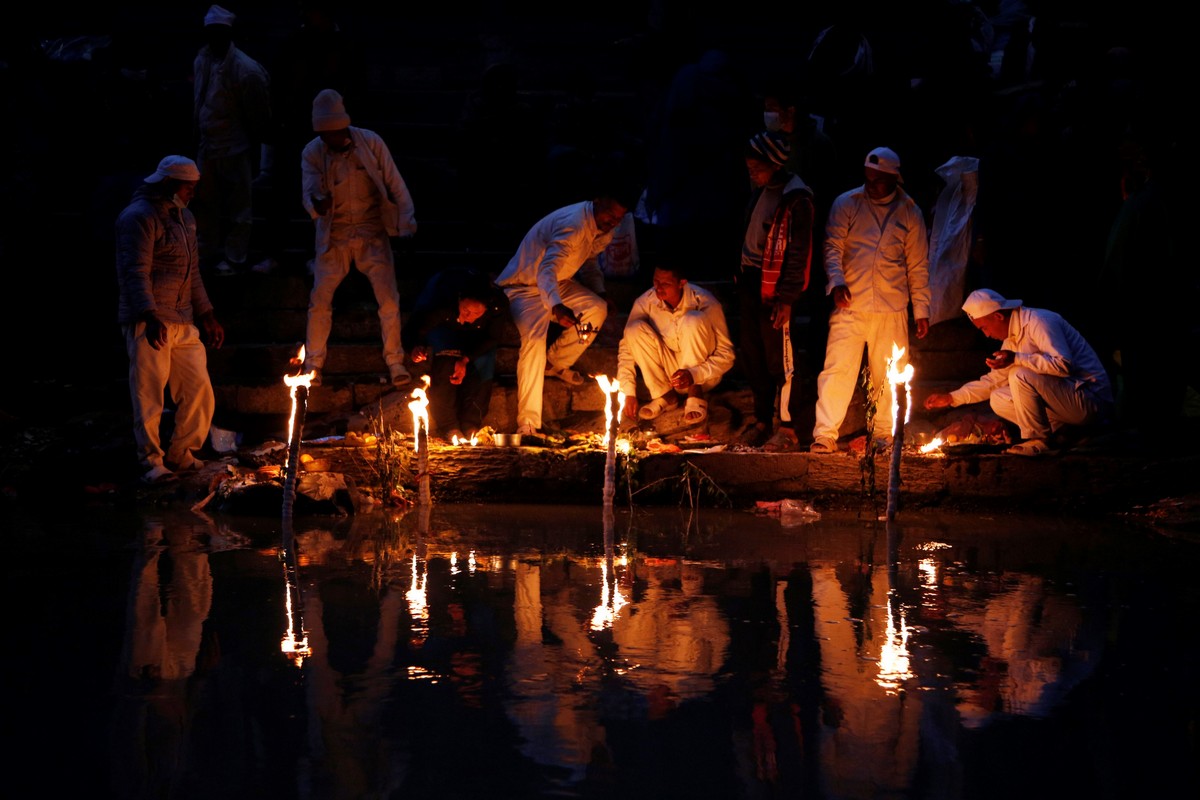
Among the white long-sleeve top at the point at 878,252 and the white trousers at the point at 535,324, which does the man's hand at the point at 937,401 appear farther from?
the white trousers at the point at 535,324

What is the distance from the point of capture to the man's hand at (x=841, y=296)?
374 inches

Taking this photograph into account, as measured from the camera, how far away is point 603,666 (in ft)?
16.1

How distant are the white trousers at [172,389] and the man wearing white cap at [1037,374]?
537cm

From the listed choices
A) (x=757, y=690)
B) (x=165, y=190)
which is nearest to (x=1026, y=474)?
(x=757, y=690)

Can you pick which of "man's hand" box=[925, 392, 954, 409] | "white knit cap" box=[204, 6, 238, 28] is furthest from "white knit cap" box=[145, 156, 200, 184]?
"man's hand" box=[925, 392, 954, 409]

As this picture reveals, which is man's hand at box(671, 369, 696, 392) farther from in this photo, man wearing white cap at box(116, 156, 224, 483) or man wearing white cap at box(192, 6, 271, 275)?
man wearing white cap at box(192, 6, 271, 275)

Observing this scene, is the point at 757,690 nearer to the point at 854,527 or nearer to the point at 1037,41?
the point at 854,527

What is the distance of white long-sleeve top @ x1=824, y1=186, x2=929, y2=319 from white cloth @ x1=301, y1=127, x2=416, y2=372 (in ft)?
10.8

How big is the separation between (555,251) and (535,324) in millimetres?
602

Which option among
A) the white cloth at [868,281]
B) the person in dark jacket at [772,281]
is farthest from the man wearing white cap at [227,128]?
the white cloth at [868,281]

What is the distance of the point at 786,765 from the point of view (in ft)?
12.8

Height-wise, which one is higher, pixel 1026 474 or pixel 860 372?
pixel 860 372

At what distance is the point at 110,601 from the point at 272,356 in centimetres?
501

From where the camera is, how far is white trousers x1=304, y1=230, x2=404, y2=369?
1016 centimetres
